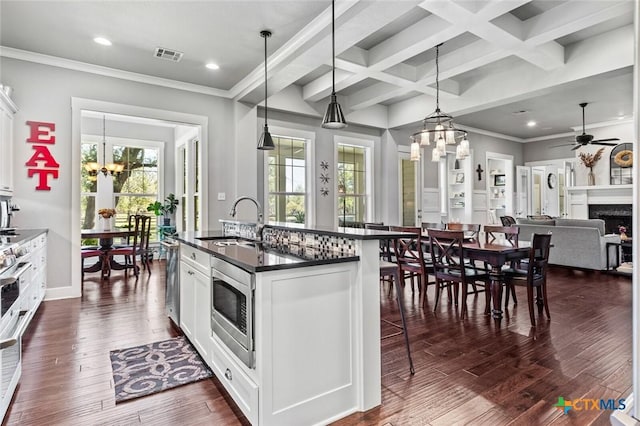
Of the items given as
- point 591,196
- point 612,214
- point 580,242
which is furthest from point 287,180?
point 612,214

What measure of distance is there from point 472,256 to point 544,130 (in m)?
6.58

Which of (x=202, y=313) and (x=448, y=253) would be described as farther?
(x=448, y=253)

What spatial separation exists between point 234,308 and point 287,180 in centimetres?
446

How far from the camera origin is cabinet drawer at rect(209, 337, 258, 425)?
182cm

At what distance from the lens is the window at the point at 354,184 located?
23.0ft

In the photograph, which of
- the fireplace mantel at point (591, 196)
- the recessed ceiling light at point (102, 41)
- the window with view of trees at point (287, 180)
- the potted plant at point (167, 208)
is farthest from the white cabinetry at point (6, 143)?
the fireplace mantel at point (591, 196)

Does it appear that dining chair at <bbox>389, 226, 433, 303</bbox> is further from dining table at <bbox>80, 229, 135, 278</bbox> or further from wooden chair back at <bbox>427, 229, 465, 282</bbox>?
dining table at <bbox>80, 229, 135, 278</bbox>

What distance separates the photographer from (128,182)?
25.0 feet

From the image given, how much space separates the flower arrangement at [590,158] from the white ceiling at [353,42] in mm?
2608

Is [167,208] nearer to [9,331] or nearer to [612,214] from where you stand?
[9,331]

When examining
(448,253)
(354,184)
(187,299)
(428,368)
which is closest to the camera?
(428,368)

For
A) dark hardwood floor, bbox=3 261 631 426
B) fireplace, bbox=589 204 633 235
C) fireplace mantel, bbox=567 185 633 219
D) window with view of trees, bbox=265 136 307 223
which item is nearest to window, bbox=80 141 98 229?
dark hardwood floor, bbox=3 261 631 426

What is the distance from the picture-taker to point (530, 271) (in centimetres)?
341

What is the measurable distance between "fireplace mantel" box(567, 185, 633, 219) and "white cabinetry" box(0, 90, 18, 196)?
33.7ft
